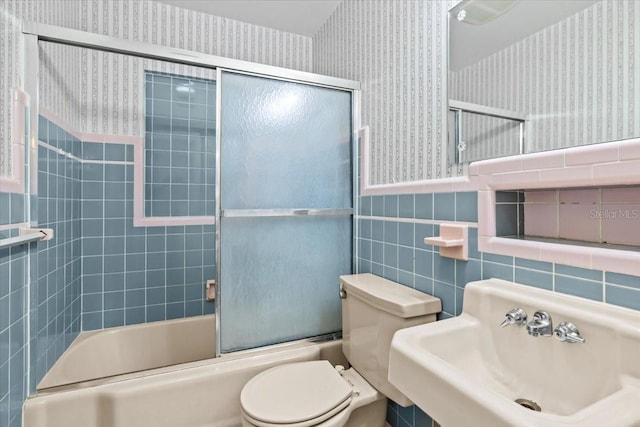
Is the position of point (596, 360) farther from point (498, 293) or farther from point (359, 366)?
point (359, 366)

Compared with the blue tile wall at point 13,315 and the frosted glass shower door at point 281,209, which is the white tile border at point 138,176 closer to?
the frosted glass shower door at point 281,209

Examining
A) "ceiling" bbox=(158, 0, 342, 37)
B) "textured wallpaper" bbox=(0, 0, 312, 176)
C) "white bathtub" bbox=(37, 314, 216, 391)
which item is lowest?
"white bathtub" bbox=(37, 314, 216, 391)

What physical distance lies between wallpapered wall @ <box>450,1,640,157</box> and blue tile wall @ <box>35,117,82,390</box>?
1.87 metres

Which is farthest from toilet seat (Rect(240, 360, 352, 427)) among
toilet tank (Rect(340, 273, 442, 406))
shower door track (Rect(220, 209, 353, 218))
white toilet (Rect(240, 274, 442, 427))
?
shower door track (Rect(220, 209, 353, 218))

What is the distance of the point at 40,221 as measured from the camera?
54.6 inches

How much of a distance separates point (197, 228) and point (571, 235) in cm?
218

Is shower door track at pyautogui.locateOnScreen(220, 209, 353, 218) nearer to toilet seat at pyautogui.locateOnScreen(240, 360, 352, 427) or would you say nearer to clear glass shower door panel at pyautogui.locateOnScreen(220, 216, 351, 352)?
clear glass shower door panel at pyautogui.locateOnScreen(220, 216, 351, 352)

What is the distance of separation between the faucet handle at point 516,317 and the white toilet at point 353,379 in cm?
34

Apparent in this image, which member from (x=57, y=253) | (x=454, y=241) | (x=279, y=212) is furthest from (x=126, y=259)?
(x=454, y=241)

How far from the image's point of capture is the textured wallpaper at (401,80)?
1.28 meters

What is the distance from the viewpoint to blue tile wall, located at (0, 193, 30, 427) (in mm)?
1064

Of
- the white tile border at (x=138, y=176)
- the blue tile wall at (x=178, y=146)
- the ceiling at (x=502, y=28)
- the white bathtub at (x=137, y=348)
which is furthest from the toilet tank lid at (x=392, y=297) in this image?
the blue tile wall at (x=178, y=146)

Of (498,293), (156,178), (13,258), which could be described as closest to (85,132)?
(156,178)

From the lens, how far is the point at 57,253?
1598 mm
